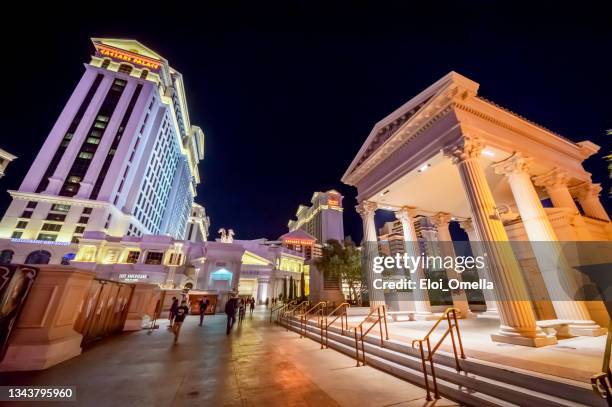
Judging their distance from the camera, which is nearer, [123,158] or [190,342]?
[190,342]

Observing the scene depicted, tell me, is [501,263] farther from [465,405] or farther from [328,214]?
[328,214]

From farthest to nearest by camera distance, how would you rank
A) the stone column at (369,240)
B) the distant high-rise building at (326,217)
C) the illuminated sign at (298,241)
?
the distant high-rise building at (326,217) < the illuminated sign at (298,241) < the stone column at (369,240)

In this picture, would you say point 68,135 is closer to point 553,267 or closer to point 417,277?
point 417,277

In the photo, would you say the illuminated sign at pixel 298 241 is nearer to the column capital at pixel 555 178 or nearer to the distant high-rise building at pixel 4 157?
the distant high-rise building at pixel 4 157

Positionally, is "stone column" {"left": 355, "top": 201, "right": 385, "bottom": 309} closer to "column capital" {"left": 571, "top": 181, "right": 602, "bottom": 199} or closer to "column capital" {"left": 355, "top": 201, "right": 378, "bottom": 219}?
"column capital" {"left": 355, "top": 201, "right": 378, "bottom": 219}

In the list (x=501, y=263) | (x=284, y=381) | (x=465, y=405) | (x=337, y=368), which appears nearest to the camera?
(x=465, y=405)

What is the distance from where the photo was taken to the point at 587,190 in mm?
10953

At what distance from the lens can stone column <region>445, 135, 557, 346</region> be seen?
5.69 metres

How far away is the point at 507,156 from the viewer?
9.03m

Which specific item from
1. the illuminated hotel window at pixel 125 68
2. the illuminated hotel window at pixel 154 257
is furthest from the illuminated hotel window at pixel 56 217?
the illuminated hotel window at pixel 125 68

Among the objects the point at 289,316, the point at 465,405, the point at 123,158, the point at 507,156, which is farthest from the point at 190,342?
the point at 123,158

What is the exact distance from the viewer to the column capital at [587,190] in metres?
10.9

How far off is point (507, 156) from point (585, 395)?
8.63 meters

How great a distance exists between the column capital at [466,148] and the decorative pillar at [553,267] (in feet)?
7.56
